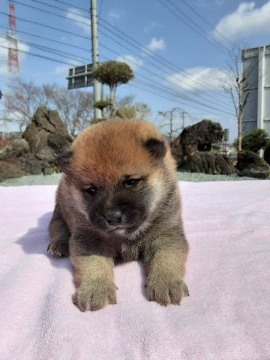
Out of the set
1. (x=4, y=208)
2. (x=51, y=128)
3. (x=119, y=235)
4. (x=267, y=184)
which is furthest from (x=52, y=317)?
(x=51, y=128)

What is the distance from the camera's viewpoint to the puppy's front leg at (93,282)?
1.62 metres

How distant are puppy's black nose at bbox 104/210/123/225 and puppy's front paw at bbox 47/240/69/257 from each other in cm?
70

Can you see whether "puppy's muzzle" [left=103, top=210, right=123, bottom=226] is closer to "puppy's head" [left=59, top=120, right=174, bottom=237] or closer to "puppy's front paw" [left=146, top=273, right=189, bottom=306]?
"puppy's head" [left=59, top=120, right=174, bottom=237]

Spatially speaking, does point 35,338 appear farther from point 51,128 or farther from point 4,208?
point 51,128

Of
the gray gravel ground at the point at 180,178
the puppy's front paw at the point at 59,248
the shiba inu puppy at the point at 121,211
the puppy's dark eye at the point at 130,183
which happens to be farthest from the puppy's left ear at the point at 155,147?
the gray gravel ground at the point at 180,178

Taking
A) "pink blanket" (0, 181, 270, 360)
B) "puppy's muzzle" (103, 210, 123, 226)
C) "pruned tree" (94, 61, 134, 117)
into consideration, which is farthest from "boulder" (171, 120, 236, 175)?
"puppy's muzzle" (103, 210, 123, 226)

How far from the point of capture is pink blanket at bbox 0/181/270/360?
129cm

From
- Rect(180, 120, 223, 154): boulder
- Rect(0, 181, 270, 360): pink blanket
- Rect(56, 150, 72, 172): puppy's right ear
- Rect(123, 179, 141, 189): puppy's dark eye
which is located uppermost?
Rect(180, 120, 223, 154): boulder

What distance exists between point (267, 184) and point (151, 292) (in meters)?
3.62

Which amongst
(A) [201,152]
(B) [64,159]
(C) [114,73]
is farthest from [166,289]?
(C) [114,73]

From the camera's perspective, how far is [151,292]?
1.68 meters

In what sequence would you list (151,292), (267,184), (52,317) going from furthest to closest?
1. (267,184)
2. (151,292)
3. (52,317)

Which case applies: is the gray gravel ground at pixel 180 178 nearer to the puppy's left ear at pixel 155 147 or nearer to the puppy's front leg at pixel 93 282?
the puppy's left ear at pixel 155 147

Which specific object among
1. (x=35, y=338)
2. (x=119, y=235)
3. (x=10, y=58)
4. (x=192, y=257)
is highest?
(x=10, y=58)
